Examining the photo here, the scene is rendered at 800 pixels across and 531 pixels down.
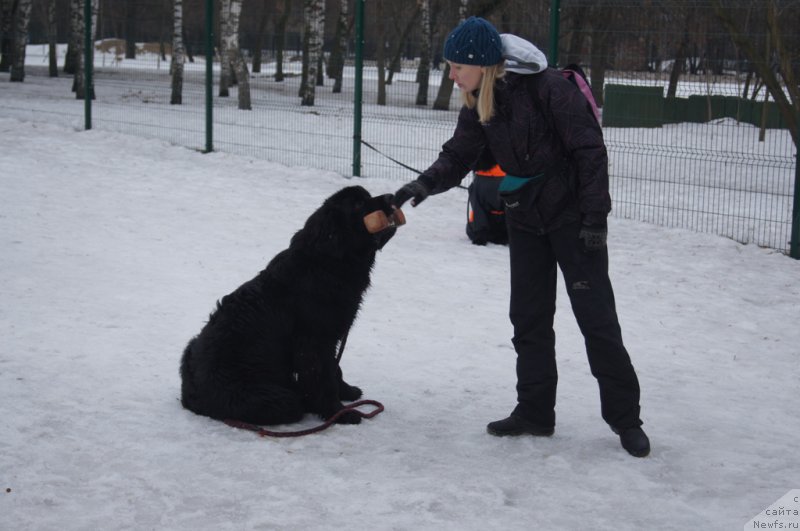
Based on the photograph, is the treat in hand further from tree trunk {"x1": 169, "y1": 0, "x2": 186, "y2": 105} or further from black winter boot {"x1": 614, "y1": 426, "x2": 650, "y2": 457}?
tree trunk {"x1": 169, "y1": 0, "x2": 186, "y2": 105}

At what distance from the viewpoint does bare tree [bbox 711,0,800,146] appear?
7.79 meters

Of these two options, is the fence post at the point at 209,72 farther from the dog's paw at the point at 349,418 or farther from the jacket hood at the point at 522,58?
the jacket hood at the point at 522,58

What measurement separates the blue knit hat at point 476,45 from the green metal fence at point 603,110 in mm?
5086

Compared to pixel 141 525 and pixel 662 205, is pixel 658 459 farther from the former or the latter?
pixel 662 205

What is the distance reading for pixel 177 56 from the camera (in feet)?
53.9

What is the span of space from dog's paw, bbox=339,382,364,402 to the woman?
3.27ft

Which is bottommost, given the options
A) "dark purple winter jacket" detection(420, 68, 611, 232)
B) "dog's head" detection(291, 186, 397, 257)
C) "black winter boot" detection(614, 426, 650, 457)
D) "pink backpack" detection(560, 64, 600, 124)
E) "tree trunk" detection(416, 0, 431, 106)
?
"black winter boot" detection(614, 426, 650, 457)

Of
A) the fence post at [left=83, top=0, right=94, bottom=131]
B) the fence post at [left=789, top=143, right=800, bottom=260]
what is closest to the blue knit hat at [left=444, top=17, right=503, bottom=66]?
the fence post at [left=789, top=143, right=800, bottom=260]

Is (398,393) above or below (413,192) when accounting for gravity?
below

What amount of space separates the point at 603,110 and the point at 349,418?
226 inches

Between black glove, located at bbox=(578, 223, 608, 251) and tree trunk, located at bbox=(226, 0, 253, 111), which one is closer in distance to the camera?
black glove, located at bbox=(578, 223, 608, 251)

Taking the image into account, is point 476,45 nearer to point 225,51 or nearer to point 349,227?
point 349,227

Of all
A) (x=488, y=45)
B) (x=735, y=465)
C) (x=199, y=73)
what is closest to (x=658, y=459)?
(x=735, y=465)

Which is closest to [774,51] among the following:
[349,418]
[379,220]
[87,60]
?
[379,220]
